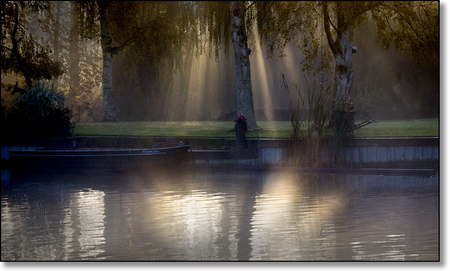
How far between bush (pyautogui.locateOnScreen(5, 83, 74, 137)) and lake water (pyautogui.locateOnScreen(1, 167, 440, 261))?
1.01 m

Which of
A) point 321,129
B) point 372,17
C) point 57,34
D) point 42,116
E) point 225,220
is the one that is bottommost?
point 225,220

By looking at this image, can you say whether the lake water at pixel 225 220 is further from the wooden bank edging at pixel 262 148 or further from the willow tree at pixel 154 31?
the willow tree at pixel 154 31

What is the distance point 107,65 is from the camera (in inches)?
338

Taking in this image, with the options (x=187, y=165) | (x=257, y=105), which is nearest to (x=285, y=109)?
(x=257, y=105)

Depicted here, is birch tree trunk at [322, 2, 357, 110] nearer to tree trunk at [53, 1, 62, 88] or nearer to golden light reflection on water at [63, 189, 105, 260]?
tree trunk at [53, 1, 62, 88]

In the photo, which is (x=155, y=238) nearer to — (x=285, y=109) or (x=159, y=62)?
(x=159, y=62)

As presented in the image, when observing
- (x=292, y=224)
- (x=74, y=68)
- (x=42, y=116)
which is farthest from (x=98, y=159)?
(x=292, y=224)

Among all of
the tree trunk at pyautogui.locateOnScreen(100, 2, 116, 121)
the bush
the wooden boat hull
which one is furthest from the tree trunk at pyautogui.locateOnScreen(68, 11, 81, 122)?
the wooden boat hull

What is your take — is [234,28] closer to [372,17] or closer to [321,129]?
[321,129]

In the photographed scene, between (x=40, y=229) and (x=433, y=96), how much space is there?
49.7ft

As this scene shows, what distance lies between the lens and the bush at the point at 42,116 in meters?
7.00

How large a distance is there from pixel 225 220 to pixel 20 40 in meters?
3.04

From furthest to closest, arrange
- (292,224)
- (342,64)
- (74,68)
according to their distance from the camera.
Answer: (74,68), (342,64), (292,224)

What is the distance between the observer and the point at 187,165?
34.0 feet
